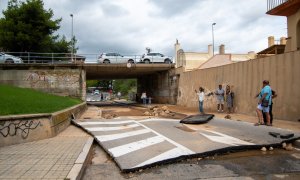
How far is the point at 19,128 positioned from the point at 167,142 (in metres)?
4.17

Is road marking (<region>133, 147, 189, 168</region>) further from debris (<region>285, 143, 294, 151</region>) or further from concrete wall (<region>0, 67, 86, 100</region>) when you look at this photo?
concrete wall (<region>0, 67, 86, 100</region>)

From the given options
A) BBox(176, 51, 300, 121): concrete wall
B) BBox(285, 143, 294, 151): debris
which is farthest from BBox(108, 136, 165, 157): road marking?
BBox(176, 51, 300, 121): concrete wall

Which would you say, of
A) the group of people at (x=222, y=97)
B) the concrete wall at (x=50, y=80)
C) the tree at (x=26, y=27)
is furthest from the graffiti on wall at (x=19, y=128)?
the tree at (x=26, y=27)

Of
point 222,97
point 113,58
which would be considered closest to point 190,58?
point 113,58

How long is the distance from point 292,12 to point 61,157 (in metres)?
15.4

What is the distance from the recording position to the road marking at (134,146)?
277 inches

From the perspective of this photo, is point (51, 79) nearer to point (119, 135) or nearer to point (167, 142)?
point (119, 135)

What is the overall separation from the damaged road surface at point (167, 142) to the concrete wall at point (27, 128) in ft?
4.28

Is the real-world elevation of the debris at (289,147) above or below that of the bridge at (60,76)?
below

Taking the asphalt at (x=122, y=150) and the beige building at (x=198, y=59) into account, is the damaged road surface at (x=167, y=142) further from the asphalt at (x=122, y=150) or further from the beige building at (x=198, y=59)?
the beige building at (x=198, y=59)

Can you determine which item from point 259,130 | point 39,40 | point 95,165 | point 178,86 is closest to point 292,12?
point 259,130

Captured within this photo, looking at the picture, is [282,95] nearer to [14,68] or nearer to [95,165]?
[95,165]

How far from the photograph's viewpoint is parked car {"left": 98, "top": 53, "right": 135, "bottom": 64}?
32.7 metres

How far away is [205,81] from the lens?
69.7 ft
